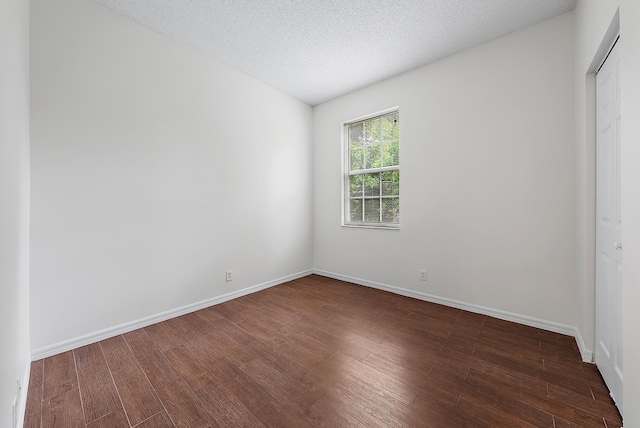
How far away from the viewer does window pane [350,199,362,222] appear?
378cm

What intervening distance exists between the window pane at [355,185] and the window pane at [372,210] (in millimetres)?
197

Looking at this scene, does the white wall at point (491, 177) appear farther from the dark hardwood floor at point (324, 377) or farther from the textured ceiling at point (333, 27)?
the dark hardwood floor at point (324, 377)

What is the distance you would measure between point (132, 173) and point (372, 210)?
2.83 metres

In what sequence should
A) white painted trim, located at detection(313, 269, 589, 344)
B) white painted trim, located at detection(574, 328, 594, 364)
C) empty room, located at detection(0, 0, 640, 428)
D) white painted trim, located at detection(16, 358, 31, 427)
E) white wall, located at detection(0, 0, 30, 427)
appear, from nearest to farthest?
white wall, located at detection(0, 0, 30, 427), white painted trim, located at detection(16, 358, 31, 427), empty room, located at detection(0, 0, 640, 428), white painted trim, located at detection(574, 328, 594, 364), white painted trim, located at detection(313, 269, 589, 344)

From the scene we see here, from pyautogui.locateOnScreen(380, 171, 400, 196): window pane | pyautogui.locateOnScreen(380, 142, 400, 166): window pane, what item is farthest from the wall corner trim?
pyautogui.locateOnScreen(380, 142, 400, 166): window pane

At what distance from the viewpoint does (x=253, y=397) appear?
4.91 ft

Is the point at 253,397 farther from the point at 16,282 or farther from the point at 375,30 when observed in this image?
the point at 375,30

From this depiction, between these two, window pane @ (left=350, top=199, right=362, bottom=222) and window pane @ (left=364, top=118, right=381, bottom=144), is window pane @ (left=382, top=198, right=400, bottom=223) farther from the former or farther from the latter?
window pane @ (left=364, top=118, right=381, bottom=144)

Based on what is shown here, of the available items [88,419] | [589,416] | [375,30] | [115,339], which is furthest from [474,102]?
[115,339]

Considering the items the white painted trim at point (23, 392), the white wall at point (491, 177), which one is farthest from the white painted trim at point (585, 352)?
the white painted trim at point (23, 392)

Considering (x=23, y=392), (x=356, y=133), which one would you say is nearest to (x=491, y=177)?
(x=356, y=133)

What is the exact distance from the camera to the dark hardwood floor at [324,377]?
1.35 meters

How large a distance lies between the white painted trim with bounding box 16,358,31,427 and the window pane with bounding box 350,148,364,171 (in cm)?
369

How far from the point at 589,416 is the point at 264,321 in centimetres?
230
